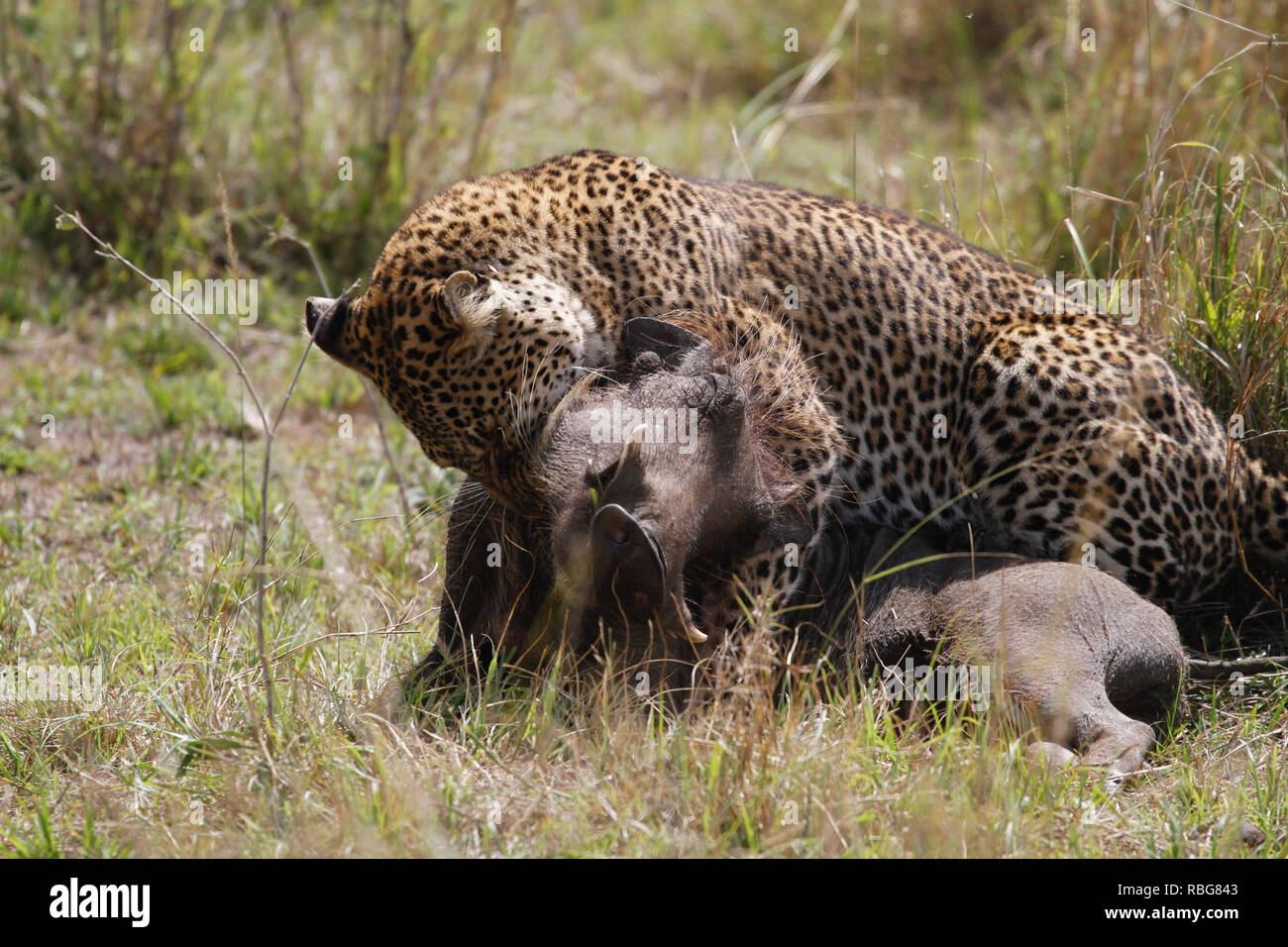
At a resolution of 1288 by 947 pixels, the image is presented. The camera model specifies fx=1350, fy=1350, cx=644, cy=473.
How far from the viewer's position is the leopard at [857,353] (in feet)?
17.2

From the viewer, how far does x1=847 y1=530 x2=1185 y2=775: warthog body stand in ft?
15.1

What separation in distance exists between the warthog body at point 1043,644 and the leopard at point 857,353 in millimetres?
474

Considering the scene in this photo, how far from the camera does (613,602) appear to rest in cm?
446

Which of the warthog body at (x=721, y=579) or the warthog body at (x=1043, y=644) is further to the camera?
the warthog body at (x=1043, y=644)
